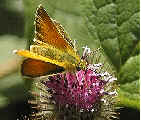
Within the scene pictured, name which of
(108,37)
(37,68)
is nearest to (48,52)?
(37,68)

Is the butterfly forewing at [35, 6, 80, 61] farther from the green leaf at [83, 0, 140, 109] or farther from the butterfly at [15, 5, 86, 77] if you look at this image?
the green leaf at [83, 0, 140, 109]

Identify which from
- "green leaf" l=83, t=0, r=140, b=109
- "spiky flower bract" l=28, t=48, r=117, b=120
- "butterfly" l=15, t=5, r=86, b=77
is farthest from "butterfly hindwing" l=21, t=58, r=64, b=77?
"green leaf" l=83, t=0, r=140, b=109

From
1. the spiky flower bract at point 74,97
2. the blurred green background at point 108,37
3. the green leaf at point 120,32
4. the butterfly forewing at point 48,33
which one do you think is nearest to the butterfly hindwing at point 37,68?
the butterfly forewing at point 48,33

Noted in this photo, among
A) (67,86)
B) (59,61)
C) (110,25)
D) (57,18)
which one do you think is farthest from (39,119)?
(110,25)

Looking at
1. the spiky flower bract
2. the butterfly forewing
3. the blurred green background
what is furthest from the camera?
the blurred green background

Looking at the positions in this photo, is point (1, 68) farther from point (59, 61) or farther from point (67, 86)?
point (59, 61)

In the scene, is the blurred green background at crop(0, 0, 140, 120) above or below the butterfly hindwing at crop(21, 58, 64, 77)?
above
